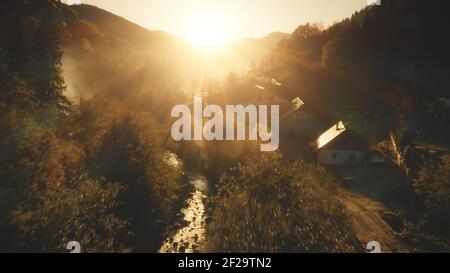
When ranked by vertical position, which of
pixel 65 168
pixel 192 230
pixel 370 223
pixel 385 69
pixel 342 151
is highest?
pixel 385 69

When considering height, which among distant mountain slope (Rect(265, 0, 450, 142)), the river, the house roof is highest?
distant mountain slope (Rect(265, 0, 450, 142))

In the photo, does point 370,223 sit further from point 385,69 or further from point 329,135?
point 385,69

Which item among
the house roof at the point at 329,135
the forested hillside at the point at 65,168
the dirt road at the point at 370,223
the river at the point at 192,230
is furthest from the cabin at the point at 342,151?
the forested hillside at the point at 65,168

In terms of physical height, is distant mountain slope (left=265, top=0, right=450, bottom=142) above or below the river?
above

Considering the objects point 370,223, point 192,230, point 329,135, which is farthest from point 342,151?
point 192,230

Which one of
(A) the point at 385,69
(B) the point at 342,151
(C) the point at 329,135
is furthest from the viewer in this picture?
(A) the point at 385,69

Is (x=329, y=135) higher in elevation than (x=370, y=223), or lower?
higher

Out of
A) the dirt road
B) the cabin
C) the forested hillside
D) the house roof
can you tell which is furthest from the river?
the house roof

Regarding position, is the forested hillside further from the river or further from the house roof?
the house roof
